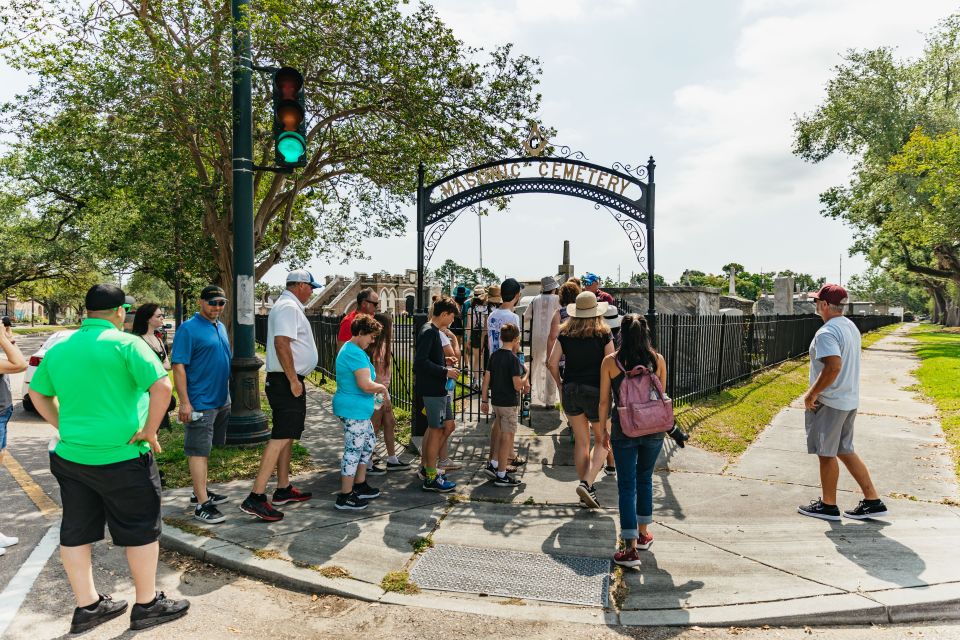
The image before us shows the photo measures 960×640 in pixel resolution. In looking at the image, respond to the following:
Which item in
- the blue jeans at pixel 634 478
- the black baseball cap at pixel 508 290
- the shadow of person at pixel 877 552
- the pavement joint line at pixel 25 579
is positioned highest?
the black baseball cap at pixel 508 290

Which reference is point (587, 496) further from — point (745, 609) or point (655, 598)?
point (745, 609)

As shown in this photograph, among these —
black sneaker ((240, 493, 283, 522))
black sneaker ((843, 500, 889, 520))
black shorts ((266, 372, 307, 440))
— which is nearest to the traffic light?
black shorts ((266, 372, 307, 440))

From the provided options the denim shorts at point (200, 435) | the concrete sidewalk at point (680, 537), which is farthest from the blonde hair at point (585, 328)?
the denim shorts at point (200, 435)

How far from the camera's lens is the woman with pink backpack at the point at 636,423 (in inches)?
160

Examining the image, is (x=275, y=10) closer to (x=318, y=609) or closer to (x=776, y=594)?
(x=318, y=609)

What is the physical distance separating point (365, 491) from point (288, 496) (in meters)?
0.67

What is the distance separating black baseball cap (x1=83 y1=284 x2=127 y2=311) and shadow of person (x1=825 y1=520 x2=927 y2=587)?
5.00 meters

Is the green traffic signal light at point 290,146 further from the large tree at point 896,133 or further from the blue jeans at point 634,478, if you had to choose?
the large tree at point 896,133

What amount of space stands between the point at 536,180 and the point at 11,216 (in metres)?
35.9

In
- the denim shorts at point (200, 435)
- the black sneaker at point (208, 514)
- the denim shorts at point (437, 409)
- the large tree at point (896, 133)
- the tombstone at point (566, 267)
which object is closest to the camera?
the black sneaker at point (208, 514)

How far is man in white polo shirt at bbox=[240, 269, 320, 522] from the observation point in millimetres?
4746

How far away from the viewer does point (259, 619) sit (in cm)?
343

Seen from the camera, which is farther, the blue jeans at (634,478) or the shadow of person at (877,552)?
the blue jeans at (634,478)

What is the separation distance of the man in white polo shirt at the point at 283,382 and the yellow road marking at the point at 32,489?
1785 mm
